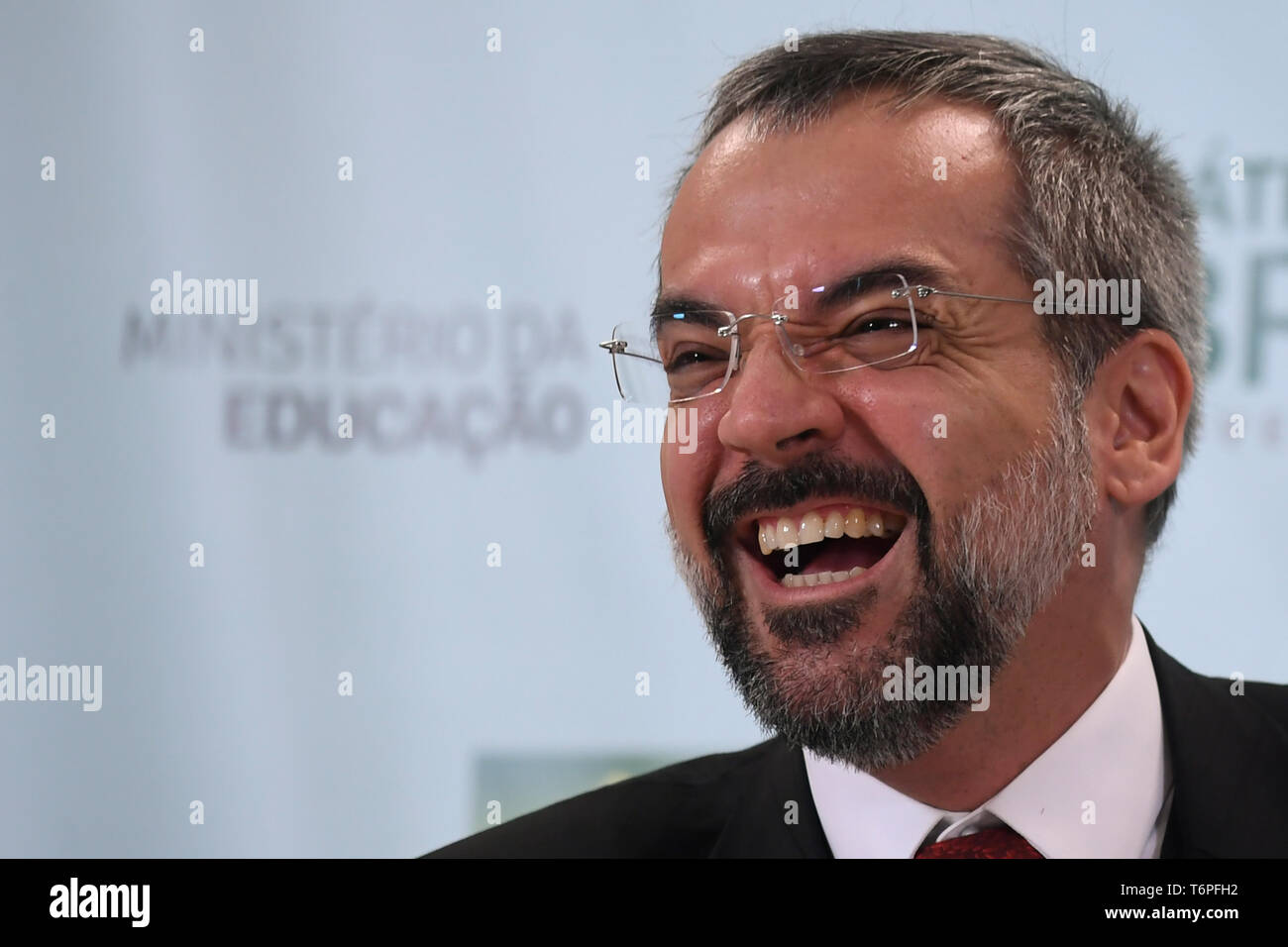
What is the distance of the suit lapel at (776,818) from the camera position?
149 cm

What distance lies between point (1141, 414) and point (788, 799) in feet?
2.08

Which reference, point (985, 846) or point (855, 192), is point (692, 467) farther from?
point (985, 846)

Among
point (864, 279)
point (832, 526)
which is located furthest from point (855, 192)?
point (832, 526)

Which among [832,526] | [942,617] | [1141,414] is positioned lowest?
[942,617]

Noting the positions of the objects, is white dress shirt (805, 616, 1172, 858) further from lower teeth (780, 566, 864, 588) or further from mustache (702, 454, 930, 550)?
mustache (702, 454, 930, 550)

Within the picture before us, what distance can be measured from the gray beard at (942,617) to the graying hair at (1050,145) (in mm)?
139

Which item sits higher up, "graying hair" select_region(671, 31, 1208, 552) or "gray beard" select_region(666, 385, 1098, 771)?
"graying hair" select_region(671, 31, 1208, 552)

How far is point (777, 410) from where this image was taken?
1.35m

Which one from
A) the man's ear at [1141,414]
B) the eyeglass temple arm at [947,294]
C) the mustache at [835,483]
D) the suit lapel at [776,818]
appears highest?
the eyeglass temple arm at [947,294]

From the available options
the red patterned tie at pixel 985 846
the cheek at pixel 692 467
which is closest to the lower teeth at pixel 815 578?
the cheek at pixel 692 467

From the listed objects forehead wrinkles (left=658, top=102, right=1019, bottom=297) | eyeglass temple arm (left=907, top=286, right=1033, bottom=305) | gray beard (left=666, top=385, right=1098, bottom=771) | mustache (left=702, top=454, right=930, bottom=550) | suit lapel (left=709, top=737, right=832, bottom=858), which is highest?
forehead wrinkles (left=658, top=102, right=1019, bottom=297)

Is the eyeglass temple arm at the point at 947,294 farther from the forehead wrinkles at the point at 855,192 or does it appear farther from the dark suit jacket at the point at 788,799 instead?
the dark suit jacket at the point at 788,799

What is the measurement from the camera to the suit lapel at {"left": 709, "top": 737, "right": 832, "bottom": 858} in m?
1.49

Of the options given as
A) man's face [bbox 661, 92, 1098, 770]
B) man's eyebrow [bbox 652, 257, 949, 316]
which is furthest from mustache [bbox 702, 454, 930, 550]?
man's eyebrow [bbox 652, 257, 949, 316]
